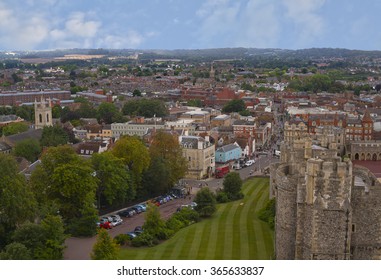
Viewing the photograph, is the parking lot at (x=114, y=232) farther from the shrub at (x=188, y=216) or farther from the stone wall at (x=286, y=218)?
the stone wall at (x=286, y=218)

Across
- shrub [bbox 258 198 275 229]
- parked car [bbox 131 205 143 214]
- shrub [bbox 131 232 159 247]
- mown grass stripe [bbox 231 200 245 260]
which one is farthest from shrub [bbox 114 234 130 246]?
shrub [bbox 258 198 275 229]

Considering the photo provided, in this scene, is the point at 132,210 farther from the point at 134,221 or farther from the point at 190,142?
the point at 190,142

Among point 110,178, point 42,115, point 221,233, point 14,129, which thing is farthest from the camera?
point 42,115

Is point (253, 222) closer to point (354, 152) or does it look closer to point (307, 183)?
point (307, 183)

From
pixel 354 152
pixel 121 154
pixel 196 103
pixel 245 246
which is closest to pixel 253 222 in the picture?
pixel 245 246

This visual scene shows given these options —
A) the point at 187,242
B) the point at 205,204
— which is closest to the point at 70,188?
the point at 187,242

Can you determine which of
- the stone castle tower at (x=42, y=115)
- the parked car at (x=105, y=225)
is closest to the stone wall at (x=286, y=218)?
the parked car at (x=105, y=225)
